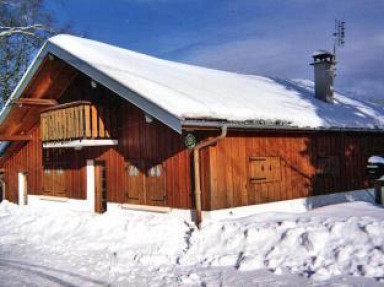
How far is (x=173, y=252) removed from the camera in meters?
9.71

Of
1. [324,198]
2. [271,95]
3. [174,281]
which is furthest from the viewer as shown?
[271,95]

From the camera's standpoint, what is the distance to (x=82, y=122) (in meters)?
13.6

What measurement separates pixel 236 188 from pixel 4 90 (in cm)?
2261

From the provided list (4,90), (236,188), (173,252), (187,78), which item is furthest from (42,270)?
(4,90)

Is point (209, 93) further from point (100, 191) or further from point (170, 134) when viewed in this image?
point (100, 191)

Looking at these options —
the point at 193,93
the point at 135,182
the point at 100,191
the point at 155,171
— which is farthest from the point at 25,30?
the point at 155,171

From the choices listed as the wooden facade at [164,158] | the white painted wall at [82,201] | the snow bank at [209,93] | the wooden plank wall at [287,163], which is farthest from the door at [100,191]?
the wooden plank wall at [287,163]

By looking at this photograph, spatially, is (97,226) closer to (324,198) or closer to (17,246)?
(17,246)

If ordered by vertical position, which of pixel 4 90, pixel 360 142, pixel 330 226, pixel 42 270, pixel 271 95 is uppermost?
pixel 4 90

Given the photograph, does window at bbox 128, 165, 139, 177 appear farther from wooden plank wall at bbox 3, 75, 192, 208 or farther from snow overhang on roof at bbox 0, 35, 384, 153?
snow overhang on roof at bbox 0, 35, 384, 153

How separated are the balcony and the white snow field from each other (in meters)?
2.67

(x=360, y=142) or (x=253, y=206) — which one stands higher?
(x=360, y=142)

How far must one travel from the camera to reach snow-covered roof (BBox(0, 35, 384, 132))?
36.2 feet

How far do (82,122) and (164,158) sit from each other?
2768mm
